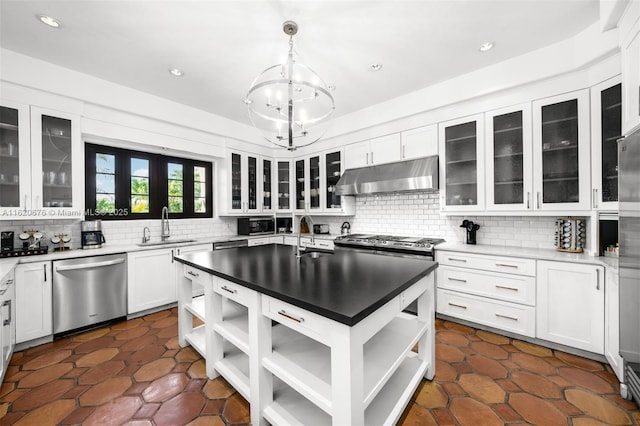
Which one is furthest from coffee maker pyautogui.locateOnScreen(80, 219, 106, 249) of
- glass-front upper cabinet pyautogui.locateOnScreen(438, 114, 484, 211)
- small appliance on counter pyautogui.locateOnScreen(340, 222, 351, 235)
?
glass-front upper cabinet pyautogui.locateOnScreen(438, 114, 484, 211)

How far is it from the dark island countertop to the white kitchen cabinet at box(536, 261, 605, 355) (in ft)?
4.71

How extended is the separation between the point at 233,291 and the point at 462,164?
300 centimetres

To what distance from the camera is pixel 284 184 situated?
17.2ft

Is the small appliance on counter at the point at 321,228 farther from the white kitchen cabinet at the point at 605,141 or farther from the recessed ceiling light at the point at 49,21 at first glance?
the recessed ceiling light at the point at 49,21

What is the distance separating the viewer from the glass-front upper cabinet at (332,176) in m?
4.41

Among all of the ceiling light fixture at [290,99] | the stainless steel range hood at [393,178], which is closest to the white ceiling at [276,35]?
the ceiling light fixture at [290,99]

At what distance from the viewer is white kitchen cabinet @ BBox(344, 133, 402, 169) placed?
12.2 feet

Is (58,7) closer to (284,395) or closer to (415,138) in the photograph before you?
(284,395)

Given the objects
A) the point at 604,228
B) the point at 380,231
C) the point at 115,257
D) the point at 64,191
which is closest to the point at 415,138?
the point at 380,231

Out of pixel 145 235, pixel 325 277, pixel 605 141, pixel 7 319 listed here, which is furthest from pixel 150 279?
pixel 605 141

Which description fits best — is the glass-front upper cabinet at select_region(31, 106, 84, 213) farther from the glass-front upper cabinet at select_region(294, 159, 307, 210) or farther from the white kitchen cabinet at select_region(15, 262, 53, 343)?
the glass-front upper cabinet at select_region(294, 159, 307, 210)

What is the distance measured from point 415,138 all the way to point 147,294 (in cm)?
414

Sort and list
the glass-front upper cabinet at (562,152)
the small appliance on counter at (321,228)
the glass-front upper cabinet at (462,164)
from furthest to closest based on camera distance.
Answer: the small appliance on counter at (321,228)
the glass-front upper cabinet at (462,164)
the glass-front upper cabinet at (562,152)

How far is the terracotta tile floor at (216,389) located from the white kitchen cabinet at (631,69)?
1900mm
